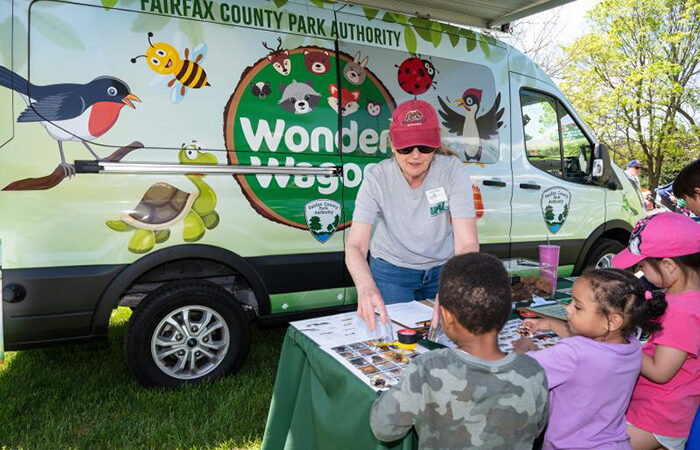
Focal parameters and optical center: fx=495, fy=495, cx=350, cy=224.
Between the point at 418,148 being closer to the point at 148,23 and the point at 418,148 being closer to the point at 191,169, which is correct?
the point at 191,169

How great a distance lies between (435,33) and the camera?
154 inches

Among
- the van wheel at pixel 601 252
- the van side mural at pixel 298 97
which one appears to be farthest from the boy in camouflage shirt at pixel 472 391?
the van wheel at pixel 601 252

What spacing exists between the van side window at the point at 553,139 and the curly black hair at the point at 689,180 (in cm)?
187

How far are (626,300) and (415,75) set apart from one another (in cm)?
271

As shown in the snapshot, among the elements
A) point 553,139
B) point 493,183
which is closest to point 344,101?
point 493,183

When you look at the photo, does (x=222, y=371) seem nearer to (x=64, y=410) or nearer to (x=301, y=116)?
(x=64, y=410)

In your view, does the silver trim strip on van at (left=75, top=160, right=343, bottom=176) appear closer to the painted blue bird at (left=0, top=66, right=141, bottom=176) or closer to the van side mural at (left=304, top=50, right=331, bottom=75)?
the painted blue bird at (left=0, top=66, right=141, bottom=176)

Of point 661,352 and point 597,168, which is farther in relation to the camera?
point 597,168

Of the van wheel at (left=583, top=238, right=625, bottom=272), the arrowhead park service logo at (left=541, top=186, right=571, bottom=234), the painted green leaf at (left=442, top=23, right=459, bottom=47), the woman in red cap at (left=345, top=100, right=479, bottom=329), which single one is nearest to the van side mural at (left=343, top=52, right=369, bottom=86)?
the painted green leaf at (left=442, top=23, right=459, bottom=47)

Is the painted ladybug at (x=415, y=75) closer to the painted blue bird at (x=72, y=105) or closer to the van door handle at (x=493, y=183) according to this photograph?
the van door handle at (x=493, y=183)

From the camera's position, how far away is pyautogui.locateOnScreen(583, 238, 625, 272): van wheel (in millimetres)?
4883

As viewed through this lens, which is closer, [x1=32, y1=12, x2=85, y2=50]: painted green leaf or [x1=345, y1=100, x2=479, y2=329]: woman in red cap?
[x1=345, y1=100, x2=479, y2=329]: woman in red cap

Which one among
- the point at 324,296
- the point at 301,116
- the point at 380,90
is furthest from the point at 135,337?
the point at 380,90

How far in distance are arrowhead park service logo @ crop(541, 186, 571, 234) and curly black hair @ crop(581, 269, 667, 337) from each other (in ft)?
9.87
